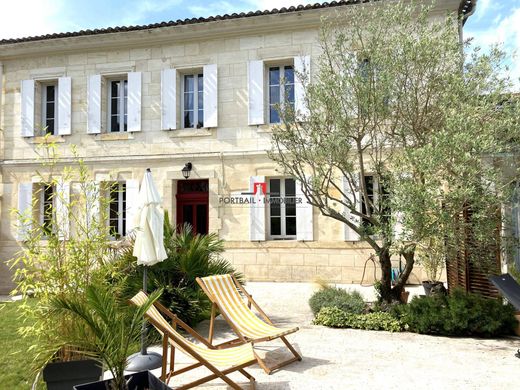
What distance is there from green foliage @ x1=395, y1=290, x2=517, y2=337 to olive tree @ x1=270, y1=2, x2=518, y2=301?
2.60 feet

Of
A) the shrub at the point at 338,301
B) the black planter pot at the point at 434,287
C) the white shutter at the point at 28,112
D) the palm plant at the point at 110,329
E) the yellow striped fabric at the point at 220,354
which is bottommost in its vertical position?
the shrub at the point at 338,301

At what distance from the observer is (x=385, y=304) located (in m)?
6.59

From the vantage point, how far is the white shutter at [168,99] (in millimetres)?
11469

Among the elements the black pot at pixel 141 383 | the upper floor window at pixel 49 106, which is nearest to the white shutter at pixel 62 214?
the black pot at pixel 141 383

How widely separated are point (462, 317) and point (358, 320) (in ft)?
4.47

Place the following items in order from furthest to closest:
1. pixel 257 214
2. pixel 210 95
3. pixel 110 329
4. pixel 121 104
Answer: pixel 121 104 → pixel 210 95 → pixel 257 214 → pixel 110 329

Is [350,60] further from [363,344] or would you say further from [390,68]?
[363,344]

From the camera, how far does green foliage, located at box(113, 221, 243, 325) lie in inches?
234

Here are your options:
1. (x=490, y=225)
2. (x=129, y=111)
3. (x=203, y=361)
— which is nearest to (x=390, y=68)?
(x=490, y=225)

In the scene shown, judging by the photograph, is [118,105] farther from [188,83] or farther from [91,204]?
[91,204]

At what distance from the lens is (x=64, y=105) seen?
1209 cm

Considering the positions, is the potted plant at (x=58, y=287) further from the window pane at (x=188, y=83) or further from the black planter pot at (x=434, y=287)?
the window pane at (x=188, y=83)

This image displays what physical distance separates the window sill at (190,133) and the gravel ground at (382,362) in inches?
239

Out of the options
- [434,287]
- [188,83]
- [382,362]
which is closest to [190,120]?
[188,83]
